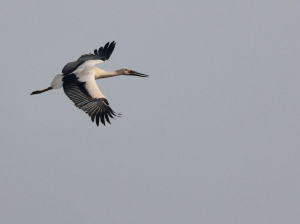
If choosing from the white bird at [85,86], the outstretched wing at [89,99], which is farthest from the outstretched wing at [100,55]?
the outstretched wing at [89,99]

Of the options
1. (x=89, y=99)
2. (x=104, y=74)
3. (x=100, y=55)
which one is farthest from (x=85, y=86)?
(x=100, y=55)

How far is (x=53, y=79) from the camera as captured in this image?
24625 millimetres

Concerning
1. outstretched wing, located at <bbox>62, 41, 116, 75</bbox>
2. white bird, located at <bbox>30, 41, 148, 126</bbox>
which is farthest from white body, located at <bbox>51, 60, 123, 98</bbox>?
outstretched wing, located at <bbox>62, 41, 116, 75</bbox>

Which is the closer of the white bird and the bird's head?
the white bird

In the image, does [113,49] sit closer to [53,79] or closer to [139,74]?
[139,74]

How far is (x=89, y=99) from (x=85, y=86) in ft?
2.29

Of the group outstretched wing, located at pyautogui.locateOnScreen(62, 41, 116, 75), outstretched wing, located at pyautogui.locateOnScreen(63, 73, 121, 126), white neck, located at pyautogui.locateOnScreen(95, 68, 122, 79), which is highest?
outstretched wing, located at pyautogui.locateOnScreen(62, 41, 116, 75)

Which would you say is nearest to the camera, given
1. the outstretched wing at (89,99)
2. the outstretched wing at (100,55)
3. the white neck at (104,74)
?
the outstretched wing at (89,99)

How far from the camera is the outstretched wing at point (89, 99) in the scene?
22797mm

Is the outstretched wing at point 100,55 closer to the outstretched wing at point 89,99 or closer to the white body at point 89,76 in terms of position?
the white body at point 89,76

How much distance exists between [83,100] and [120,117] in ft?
5.18

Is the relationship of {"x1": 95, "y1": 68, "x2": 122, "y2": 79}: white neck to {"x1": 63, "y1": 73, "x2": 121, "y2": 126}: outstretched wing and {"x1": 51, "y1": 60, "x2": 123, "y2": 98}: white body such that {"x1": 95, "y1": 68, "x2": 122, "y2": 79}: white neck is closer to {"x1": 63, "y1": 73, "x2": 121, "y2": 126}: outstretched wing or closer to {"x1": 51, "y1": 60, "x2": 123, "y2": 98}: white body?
{"x1": 51, "y1": 60, "x2": 123, "y2": 98}: white body

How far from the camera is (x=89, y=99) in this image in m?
23.1

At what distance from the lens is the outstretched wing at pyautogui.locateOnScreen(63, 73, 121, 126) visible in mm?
22797
